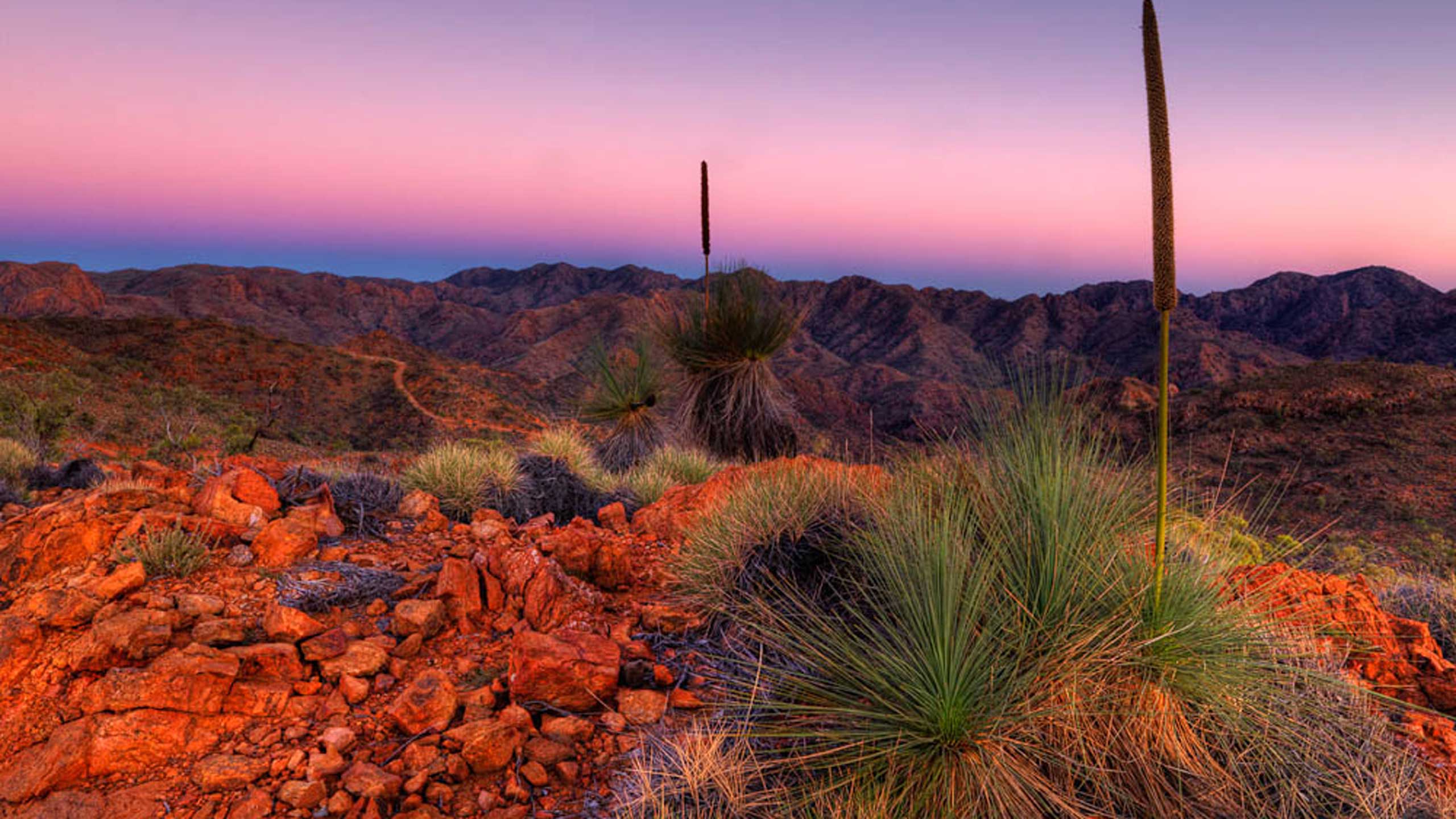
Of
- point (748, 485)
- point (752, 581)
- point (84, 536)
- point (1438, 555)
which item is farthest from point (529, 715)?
point (1438, 555)

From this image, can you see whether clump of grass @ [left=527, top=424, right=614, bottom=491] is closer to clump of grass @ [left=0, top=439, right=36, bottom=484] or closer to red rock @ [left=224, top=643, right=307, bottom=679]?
clump of grass @ [left=0, top=439, right=36, bottom=484]

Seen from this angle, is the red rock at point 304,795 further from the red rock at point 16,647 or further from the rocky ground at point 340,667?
the red rock at point 16,647

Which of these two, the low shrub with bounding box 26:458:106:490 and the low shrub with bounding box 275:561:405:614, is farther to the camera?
the low shrub with bounding box 26:458:106:490

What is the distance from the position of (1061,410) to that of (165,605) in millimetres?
4634

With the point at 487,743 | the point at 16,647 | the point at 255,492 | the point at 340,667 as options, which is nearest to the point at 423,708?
the point at 487,743

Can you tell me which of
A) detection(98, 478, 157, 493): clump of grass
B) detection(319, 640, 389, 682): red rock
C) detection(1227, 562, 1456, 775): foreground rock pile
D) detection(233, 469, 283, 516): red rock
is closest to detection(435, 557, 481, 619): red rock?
detection(319, 640, 389, 682): red rock

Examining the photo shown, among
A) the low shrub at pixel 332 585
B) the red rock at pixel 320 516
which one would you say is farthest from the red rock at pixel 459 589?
the red rock at pixel 320 516

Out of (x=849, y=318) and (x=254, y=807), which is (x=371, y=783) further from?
(x=849, y=318)

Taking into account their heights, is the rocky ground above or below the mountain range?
below

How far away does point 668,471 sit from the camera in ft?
31.8

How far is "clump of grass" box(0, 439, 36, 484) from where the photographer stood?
250 inches

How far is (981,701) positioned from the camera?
2340 mm

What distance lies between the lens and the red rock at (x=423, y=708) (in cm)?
286

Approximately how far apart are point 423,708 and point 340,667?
61 cm
